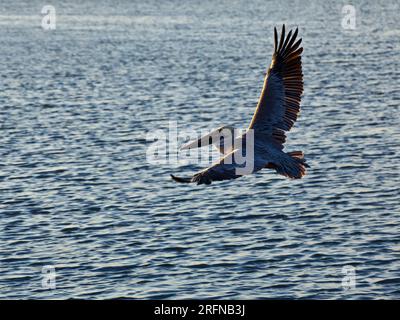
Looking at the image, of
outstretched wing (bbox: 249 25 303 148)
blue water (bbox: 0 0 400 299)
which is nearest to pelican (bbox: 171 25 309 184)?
outstretched wing (bbox: 249 25 303 148)

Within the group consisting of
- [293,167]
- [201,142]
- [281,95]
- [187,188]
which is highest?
[281,95]

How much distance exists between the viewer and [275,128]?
1758 centimetres

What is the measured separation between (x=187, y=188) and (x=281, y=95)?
52.6 ft

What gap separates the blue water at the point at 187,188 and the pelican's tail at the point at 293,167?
7140mm

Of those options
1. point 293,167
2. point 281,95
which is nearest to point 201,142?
point 293,167

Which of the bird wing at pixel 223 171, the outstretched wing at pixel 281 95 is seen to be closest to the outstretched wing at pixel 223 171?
the bird wing at pixel 223 171

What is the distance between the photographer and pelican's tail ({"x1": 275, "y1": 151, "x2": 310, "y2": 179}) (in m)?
16.2

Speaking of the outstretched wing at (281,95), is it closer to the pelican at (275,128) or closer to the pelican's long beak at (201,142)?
the pelican at (275,128)

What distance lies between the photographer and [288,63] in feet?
59.6

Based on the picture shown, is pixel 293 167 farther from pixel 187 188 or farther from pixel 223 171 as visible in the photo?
pixel 187 188

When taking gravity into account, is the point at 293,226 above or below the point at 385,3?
below

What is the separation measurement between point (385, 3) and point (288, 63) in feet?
317

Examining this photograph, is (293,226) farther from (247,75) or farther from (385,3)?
(385,3)
